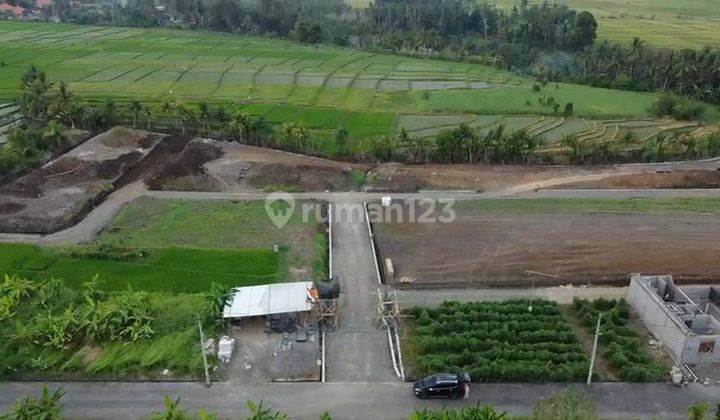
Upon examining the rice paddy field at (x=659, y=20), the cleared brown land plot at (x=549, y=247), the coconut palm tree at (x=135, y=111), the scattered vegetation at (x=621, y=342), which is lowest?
the scattered vegetation at (x=621, y=342)

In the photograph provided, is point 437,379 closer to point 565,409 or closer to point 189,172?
point 565,409

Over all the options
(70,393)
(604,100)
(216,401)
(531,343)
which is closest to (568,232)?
(531,343)

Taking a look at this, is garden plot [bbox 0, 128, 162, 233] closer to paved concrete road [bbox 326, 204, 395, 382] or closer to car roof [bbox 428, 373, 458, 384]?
paved concrete road [bbox 326, 204, 395, 382]

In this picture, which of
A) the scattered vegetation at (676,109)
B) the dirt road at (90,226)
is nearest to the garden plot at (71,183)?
the dirt road at (90,226)

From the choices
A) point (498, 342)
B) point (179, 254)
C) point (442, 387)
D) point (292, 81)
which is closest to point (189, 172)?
point (179, 254)

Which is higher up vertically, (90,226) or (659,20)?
(659,20)

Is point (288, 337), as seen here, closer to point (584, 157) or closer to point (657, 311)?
point (657, 311)

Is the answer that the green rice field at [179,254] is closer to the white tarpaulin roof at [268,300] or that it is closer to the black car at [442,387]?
the white tarpaulin roof at [268,300]
